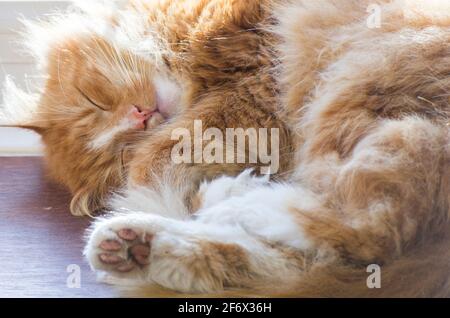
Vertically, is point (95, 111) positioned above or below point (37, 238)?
above

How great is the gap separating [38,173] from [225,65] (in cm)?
89

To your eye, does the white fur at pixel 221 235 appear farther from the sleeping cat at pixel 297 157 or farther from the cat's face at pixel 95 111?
the cat's face at pixel 95 111

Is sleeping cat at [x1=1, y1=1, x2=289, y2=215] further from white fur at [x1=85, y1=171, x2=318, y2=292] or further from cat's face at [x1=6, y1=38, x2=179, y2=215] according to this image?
white fur at [x1=85, y1=171, x2=318, y2=292]

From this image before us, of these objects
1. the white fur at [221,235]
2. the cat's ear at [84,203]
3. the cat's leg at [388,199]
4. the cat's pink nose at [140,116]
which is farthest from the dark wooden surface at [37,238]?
the cat's leg at [388,199]

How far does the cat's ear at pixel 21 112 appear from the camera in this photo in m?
1.96

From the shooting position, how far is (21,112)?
2023 mm

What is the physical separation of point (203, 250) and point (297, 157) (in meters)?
0.43

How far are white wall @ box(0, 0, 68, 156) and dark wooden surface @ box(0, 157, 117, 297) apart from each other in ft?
0.54

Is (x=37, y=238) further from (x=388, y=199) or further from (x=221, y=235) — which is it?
(x=388, y=199)

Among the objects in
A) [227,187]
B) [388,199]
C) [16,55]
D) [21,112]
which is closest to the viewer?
[388,199]

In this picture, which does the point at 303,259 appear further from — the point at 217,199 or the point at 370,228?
the point at 217,199

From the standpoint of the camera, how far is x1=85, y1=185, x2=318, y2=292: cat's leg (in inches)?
49.9

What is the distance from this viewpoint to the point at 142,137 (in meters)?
1.80

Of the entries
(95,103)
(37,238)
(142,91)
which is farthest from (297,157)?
(37,238)
